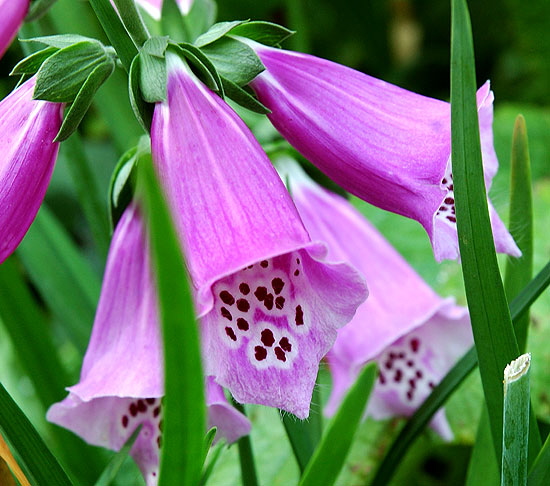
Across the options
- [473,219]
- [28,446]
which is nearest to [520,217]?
[473,219]

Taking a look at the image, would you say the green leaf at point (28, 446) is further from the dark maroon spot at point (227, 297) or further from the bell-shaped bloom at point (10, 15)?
the bell-shaped bloom at point (10, 15)

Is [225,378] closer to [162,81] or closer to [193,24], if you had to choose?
[162,81]

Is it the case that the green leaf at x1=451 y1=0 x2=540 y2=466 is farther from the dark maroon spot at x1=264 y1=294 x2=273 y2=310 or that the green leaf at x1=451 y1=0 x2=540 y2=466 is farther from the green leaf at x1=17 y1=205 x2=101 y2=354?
the green leaf at x1=17 y1=205 x2=101 y2=354

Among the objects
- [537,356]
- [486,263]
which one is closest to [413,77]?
[537,356]

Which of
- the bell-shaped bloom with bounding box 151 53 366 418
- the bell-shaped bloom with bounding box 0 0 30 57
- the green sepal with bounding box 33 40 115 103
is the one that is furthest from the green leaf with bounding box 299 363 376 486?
the bell-shaped bloom with bounding box 0 0 30 57

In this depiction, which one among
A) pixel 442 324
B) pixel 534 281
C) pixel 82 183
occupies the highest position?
pixel 82 183

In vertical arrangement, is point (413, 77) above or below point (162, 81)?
below
